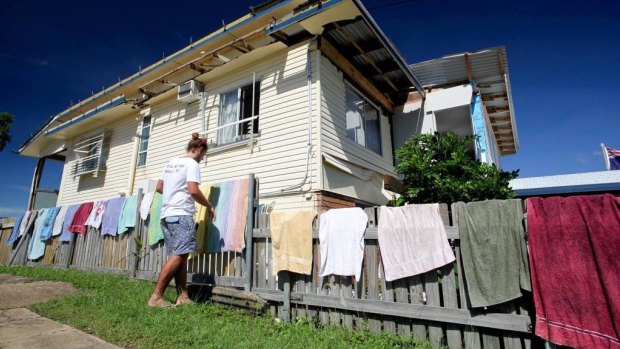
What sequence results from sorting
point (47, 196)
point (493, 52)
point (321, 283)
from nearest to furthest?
1. point (321, 283)
2. point (493, 52)
3. point (47, 196)

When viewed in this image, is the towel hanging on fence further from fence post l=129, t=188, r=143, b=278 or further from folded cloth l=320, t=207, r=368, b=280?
folded cloth l=320, t=207, r=368, b=280

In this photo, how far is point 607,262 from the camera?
7.48ft

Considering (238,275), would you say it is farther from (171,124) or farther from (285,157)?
(171,124)

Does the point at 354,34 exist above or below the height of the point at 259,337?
above

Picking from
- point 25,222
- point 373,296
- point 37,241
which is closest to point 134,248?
point 373,296

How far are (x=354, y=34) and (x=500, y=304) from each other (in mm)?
6119

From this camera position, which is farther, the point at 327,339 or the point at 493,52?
the point at 493,52

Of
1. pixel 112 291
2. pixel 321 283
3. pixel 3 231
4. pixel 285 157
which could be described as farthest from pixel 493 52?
pixel 3 231

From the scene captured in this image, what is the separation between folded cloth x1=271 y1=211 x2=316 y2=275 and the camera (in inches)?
152

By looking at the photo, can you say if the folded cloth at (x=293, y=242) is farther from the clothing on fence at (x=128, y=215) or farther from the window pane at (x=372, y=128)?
the window pane at (x=372, y=128)

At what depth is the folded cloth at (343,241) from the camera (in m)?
3.52

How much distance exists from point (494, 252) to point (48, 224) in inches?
420

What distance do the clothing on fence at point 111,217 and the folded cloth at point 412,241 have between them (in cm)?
598

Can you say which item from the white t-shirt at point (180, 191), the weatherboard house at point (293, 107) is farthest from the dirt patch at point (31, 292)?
the weatherboard house at point (293, 107)
